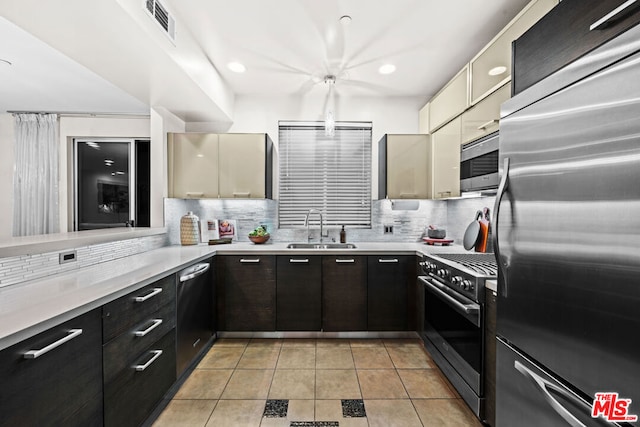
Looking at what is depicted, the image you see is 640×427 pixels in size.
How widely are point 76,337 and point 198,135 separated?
7.88 feet

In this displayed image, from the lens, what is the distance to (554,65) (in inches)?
43.4

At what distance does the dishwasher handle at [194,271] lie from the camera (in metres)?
2.20

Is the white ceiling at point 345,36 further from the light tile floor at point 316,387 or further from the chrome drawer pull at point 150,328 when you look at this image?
the light tile floor at point 316,387

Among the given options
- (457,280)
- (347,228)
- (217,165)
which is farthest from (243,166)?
(457,280)

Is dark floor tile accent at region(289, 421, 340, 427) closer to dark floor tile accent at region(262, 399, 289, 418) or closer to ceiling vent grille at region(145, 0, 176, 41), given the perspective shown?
dark floor tile accent at region(262, 399, 289, 418)

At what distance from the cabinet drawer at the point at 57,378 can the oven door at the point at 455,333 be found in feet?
6.26

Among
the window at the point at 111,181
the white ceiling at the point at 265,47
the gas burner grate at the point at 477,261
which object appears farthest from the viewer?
the window at the point at 111,181

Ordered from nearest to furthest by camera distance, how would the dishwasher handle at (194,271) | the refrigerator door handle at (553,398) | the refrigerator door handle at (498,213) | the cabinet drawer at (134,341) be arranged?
the refrigerator door handle at (553,398)
the refrigerator door handle at (498,213)
the cabinet drawer at (134,341)
the dishwasher handle at (194,271)

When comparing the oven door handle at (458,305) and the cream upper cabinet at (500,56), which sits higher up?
the cream upper cabinet at (500,56)

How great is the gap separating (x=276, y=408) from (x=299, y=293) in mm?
1100

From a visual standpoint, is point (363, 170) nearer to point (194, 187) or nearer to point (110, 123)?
point (194, 187)

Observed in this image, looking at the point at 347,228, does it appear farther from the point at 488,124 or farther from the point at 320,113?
the point at 488,124

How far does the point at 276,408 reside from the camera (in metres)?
1.92

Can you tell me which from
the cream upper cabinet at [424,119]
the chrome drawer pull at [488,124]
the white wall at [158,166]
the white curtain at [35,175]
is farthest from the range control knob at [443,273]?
the white curtain at [35,175]
